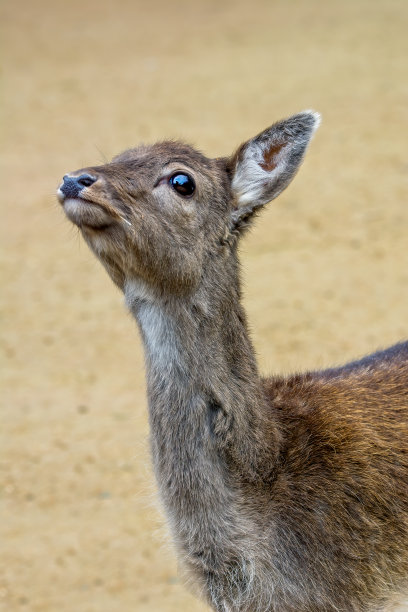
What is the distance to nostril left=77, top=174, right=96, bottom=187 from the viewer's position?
4.12 metres

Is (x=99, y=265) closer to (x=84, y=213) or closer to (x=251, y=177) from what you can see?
(x=251, y=177)

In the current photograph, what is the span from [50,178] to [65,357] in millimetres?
4384

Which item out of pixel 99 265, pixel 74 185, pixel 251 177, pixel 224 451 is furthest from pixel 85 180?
pixel 99 265

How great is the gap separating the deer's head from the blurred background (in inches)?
38.5

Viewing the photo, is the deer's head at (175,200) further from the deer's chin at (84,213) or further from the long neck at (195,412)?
the long neck at (195,412)

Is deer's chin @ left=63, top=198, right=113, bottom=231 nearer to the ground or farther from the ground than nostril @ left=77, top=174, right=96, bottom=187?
nearer to the ground

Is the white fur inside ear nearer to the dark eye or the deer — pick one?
the deer

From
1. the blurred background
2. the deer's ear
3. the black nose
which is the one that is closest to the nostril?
the black nose

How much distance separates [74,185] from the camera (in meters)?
4.09

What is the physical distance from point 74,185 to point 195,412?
3.44 feet

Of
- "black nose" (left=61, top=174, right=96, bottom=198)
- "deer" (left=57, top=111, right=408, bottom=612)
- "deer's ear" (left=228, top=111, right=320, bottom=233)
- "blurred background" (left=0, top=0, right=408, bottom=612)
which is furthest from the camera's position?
"blurred background" (left=0, top=0, right=408, bottom=612)

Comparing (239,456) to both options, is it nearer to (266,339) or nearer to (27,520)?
(27,520)

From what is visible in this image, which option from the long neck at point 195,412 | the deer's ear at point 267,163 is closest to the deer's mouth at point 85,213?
the long neck at point 195,412

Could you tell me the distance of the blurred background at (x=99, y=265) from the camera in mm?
6898
